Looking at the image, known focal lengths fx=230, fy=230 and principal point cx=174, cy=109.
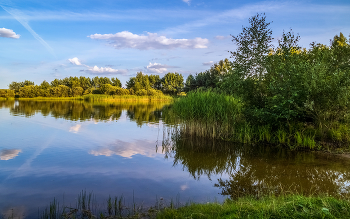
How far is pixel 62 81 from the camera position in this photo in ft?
266

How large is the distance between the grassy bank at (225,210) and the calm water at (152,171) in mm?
441

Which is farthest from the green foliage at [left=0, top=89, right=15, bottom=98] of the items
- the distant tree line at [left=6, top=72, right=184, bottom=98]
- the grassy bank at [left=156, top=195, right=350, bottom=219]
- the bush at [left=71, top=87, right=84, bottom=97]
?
the grassy bank at [left=156, top=195, right=350, bottom=219]

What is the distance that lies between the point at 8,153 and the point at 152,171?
6971mm

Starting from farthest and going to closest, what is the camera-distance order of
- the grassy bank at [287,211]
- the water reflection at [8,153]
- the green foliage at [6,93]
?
the green foliage at [6,93]
the water reflection at [8,153]
the grassy bank at [287,211]

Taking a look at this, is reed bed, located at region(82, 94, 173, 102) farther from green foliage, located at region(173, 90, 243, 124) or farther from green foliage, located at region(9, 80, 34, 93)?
green foliage, located at region(173, 90, 243, 124)

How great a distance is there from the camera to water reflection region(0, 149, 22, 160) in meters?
9.71

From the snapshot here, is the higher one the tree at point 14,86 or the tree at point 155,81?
the tree at point 155,81

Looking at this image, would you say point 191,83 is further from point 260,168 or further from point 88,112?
point 260,168

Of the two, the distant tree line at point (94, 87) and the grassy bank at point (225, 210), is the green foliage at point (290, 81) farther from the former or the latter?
the distant tree line at point (94, 87)

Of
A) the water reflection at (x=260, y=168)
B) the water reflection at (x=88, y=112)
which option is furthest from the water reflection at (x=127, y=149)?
the water reflection at (x=88, y=112)

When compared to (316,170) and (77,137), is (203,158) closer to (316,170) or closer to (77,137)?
(316,170)

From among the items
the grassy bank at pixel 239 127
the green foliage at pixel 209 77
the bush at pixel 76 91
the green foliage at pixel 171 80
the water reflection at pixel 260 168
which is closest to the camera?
the water reflection at pixel 260 168

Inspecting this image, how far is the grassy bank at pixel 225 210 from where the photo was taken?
3638mm

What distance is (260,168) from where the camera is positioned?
8656 millimetres
